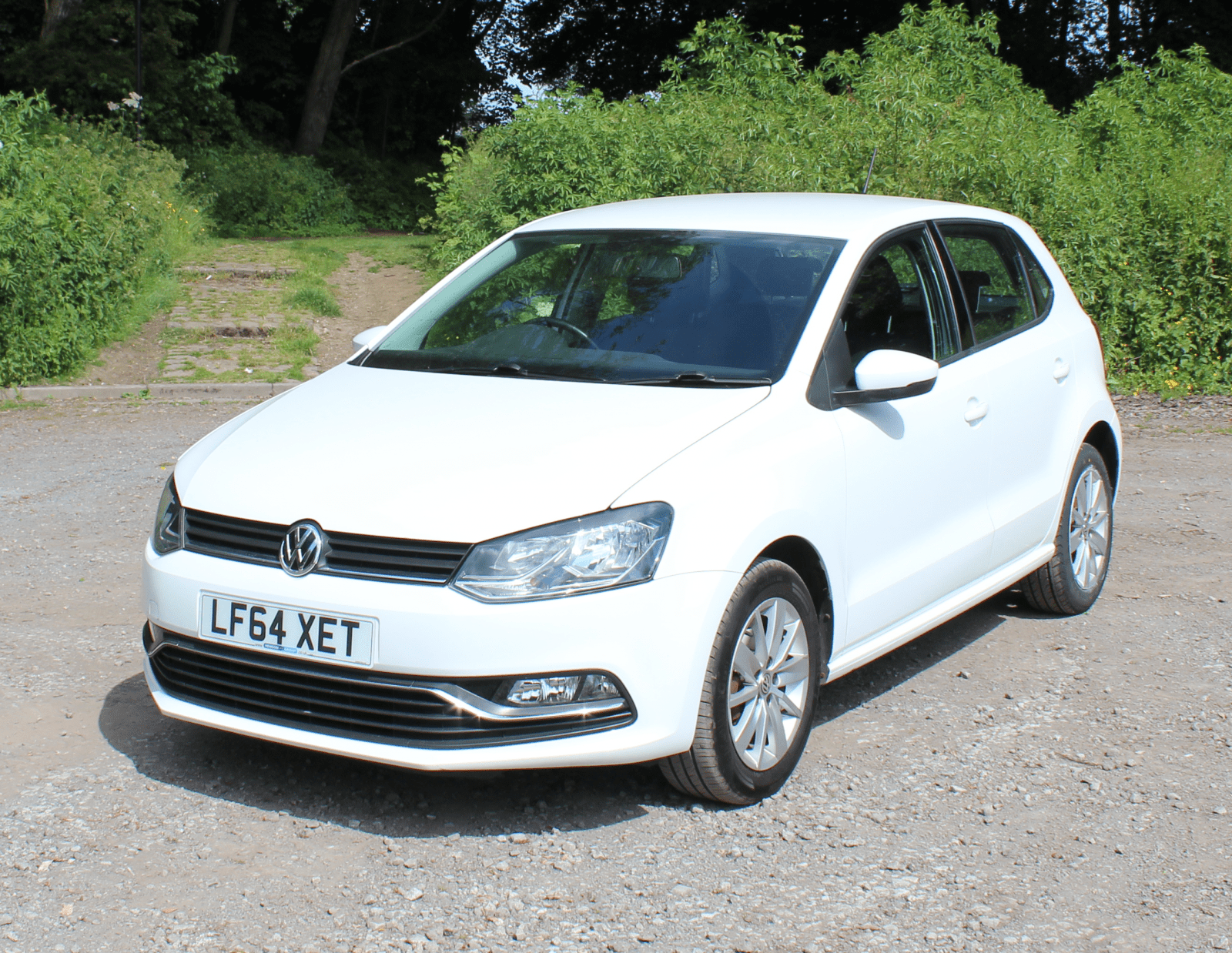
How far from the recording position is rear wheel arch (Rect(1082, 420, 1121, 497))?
5746 millimetres

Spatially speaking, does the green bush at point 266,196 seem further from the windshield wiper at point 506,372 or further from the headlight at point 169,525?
the headlight at point 169,525

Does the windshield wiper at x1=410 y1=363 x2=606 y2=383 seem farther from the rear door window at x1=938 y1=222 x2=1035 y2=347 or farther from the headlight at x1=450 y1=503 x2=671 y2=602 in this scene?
the rear door window at x1=938 y1=222 x2=1035 y2=347

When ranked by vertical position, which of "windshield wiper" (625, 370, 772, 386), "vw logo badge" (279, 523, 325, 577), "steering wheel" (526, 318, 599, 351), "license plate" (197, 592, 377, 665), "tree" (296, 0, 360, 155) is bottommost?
"license plate" (197, 592, 377, 665)

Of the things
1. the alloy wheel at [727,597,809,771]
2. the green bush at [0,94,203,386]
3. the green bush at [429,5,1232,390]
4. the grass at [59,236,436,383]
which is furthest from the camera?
the grass at [59,236,436,383]

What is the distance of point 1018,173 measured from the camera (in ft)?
38.1

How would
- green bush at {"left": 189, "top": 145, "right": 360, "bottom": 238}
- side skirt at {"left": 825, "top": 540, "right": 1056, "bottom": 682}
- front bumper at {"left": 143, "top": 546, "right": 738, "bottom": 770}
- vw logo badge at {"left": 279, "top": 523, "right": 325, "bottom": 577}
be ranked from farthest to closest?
green bush at {"left": 189, "top": 145, "right": 360, "bottom": 238}, side skirt at {"left": 825, "top": 540, "right": 1056, "bottom": 682}, vw logo badge at {"left": 279, "top": 523, "right": 325, "bottom": 577}, front bumper at {"left": 143, "top": 546, "right": 738, "bottom": 770}

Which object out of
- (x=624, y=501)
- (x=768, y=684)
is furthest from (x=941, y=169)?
(x=624, y=501)

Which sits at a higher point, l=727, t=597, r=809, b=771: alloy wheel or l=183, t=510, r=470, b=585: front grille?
l=183, t=510, r=470, b=585: front grille

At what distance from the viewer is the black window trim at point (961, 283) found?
4906 mm

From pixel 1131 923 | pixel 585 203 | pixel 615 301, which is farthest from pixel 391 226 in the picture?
pixel 1131 923

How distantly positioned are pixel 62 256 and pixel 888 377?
9.96 m

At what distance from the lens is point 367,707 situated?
137 inches

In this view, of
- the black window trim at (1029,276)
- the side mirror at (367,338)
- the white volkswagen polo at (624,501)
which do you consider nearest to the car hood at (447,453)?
the white volkswagen polo at (624,501)

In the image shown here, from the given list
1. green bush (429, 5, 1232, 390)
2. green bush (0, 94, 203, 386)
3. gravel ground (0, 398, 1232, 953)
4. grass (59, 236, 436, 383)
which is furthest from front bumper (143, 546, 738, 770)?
green bush (429, 5, 1232, 390)
